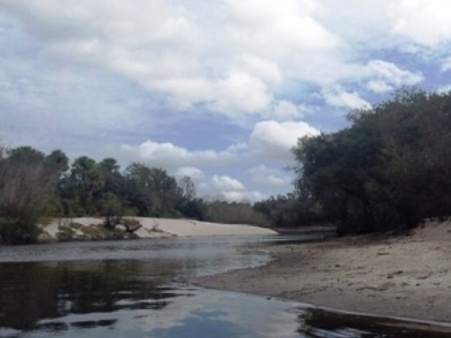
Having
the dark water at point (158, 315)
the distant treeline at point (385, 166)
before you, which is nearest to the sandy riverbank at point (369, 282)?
the dark water at point (158, 315)

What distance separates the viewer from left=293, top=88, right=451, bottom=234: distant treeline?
47478 millimetres

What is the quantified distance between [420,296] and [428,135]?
39.3m

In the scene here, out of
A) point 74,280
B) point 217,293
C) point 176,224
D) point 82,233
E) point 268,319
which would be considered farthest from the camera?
point 176,224

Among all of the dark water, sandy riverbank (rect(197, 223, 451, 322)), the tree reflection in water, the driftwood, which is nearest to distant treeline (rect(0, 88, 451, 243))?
the driftwood

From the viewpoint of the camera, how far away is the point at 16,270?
98.0 feet

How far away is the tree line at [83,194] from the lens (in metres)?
71.9

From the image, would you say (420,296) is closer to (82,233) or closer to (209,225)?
(82,233)

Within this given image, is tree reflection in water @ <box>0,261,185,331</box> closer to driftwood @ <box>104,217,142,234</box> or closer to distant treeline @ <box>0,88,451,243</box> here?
distant treeline @ <box>0,88,451,243</box>

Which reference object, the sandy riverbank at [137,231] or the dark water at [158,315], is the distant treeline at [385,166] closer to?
the dark water at [158,315]

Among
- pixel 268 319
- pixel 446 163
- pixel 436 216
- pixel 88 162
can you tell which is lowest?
pixel 268 319

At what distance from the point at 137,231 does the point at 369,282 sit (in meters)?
88.6

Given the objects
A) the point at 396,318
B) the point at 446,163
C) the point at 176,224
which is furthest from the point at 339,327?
the point at 176,224

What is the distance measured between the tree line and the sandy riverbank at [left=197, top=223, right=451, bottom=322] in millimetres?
50108

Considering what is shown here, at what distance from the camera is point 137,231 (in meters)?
105
